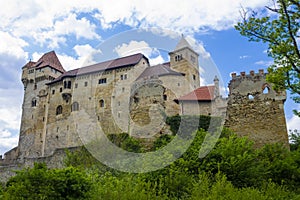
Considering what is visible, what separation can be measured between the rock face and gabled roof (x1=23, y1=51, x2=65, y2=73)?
4265cm

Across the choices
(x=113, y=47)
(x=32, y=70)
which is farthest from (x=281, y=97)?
(x=32, y=70)

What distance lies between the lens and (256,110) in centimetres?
2262

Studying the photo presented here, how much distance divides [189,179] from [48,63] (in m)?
50.9

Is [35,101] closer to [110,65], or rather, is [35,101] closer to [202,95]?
[110,65]

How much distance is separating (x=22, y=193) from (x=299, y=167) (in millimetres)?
13725

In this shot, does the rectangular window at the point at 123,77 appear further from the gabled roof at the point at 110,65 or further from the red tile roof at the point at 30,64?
the red tile roof at the point at 30,64

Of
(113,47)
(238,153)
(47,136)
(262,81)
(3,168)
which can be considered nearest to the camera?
(238,153)

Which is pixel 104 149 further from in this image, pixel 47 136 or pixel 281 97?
pixel 47 136

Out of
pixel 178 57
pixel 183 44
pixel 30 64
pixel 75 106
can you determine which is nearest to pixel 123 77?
pixel 178 57

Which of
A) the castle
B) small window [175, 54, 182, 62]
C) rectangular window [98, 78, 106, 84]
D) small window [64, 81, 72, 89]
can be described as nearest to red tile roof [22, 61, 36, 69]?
the castle

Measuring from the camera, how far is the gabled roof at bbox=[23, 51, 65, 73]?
2311 inches

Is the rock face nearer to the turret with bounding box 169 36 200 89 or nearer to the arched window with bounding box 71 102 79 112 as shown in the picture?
the turret with bounding box 169 36 200 89

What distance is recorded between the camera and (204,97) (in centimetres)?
3250

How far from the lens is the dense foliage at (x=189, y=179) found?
10.2 meters
